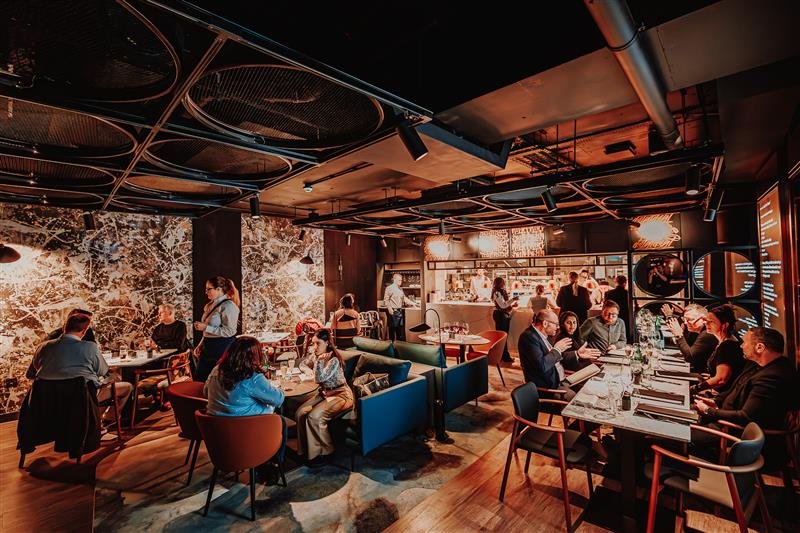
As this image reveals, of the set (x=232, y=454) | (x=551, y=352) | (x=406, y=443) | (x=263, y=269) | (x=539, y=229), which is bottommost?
(x=406, y=443)

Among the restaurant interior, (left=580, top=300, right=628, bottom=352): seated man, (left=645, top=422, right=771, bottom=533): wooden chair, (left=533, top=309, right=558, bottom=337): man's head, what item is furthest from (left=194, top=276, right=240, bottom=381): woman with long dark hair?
(left=580, top=300, right=628, bottom=352): seated man

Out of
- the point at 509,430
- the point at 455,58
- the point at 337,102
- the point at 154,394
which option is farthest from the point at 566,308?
the point at 154,394

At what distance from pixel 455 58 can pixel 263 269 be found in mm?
7038

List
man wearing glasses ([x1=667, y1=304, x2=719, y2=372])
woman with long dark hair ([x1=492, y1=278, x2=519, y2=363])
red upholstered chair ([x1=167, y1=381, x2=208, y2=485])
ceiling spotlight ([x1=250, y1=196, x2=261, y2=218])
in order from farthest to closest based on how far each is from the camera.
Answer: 1. woman with long dark hair ([x1=492, y1=278, x2=519, y2=363])
2. ceiling spotlight ([x1=250, y1=196, x2=261, y2=218])
3. man wearing glasses ([x1=667, y1=304, x2=719, y2=372])
4. red upholstered chair ([x1=167, y1=381, x2=208, y2=485])

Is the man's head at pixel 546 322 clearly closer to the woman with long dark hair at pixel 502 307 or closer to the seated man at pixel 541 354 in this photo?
the seated man at pixel 541 354

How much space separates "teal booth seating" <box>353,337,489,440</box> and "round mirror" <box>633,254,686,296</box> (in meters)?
4.18

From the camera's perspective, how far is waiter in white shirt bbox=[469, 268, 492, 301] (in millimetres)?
10047

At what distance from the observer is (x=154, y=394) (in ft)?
17.9

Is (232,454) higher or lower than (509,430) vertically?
higher

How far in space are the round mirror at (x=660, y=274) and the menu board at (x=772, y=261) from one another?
1735 millimetres

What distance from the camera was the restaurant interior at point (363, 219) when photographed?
73.3 inches

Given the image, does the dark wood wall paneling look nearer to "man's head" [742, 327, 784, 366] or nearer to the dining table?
the dining table

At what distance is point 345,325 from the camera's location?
6484mm

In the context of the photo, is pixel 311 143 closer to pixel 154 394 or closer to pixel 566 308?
pixel 154 394
